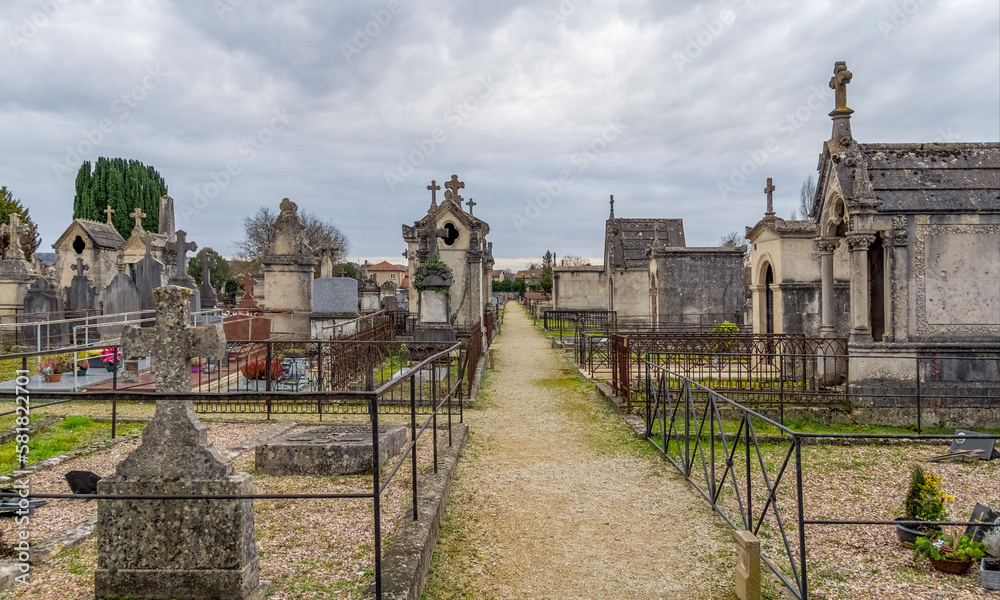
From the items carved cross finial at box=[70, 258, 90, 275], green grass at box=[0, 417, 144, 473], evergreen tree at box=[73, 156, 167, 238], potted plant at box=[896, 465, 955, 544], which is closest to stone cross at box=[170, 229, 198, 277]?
carved cross finial at box=[70, 258, 90, 275]

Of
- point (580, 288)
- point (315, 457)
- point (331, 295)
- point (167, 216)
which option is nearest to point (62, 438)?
point (315, 457)

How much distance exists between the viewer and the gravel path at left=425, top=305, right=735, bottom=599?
428 centimetres

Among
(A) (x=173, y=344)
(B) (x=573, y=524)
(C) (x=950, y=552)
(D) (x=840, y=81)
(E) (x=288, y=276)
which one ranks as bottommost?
(B) (x=573, y=524)

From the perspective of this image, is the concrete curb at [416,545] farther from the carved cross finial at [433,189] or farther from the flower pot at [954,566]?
the carved cross finial at [433,189]

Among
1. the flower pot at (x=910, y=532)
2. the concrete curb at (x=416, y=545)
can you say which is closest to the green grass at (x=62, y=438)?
the concrete curb at (x=416, y=545)

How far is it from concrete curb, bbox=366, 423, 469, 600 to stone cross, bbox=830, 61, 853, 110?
9.82 metres

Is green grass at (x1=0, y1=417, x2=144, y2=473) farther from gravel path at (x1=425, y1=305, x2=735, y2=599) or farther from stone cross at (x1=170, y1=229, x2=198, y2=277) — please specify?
stone cross at (x1=170, y1=229, x2=198, y2=277)

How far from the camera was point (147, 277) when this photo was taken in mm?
19125

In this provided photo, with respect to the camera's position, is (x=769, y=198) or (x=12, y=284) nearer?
(x=769, y=198)

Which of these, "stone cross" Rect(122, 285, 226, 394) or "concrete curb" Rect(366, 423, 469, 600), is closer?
"concrete curb" Rect(366, 423, 469, 600)

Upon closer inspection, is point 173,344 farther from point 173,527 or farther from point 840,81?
point 840,81

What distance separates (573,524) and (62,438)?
23.8 feet

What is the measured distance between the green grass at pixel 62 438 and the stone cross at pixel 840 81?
43.0ft

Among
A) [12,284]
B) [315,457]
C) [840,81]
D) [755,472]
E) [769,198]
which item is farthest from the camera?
[12,284]
